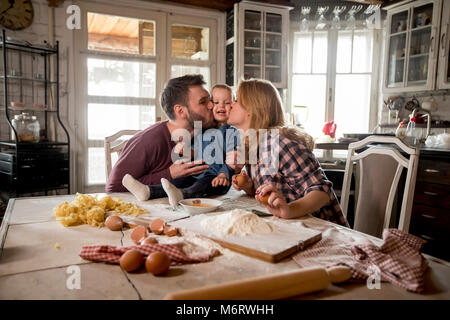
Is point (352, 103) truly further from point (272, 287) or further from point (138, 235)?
point (272, 287)

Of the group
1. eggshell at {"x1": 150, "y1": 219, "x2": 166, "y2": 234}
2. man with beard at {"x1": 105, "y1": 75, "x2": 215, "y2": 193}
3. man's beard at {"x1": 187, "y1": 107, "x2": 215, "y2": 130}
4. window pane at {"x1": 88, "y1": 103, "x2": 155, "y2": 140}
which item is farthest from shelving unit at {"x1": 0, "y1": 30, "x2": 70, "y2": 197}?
eggshell at {"x1": 150, "y1": 219, "x2": 166, "y2": 234}

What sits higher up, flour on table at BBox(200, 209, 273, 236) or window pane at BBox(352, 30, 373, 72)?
window pane at BBox(352, 30, 373, 72)

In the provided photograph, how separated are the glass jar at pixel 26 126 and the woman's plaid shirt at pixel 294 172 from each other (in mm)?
2794

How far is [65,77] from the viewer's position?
12.4ft

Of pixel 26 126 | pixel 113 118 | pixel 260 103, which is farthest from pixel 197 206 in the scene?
pixel 113 118

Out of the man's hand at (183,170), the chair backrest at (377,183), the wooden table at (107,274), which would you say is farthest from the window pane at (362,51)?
the wooden table at (107,274)

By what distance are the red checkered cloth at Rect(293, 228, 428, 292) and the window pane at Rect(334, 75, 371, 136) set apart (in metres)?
4.15

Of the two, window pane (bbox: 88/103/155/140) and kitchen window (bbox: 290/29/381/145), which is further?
kitchen window (bbox: 290/29/381/145)

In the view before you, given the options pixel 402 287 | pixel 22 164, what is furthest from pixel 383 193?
pixel 22 164

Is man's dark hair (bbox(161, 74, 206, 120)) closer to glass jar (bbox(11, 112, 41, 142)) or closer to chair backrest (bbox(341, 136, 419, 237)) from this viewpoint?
chair backrest (bbox(341, 136, 419, 237))

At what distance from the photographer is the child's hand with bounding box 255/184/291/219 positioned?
3.64 feet

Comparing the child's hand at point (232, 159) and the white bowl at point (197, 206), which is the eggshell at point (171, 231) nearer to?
the white bowl at point (197, 206)

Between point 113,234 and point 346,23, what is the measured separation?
4.47 meters

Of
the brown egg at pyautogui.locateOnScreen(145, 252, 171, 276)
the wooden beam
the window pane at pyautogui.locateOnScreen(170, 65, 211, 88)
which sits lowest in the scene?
the brown egg at pyautogui.locateOnScreen(145, 252, 171, 276)
